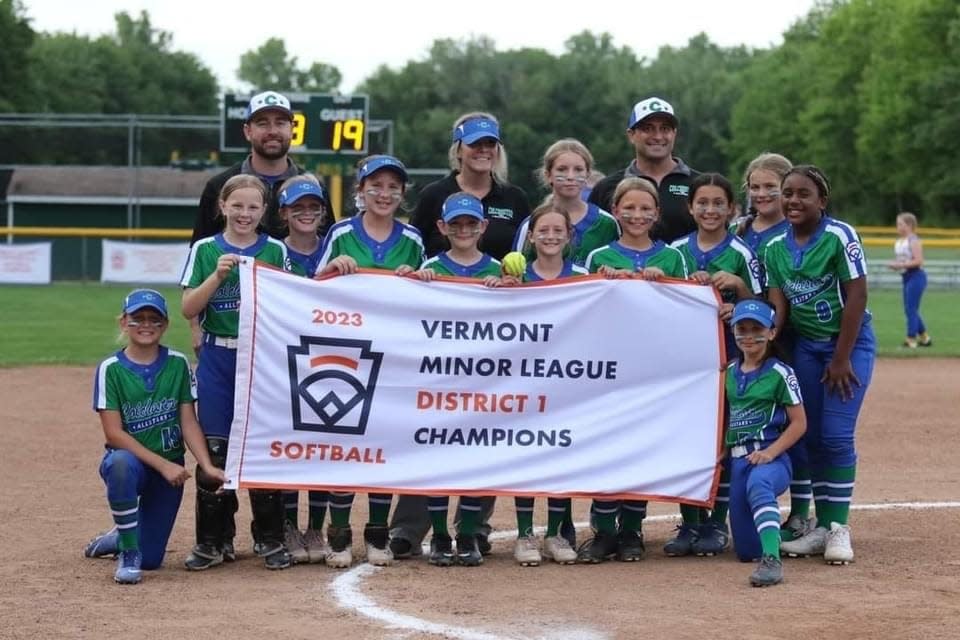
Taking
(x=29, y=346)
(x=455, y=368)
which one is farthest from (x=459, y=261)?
(x=29, y=346)

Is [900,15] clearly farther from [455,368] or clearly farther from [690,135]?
[455,368]

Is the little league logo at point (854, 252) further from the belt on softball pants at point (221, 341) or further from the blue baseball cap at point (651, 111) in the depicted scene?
the belt on softball pants at point (221, 341)

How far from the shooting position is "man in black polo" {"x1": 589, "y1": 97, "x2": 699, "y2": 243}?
7.99 metres

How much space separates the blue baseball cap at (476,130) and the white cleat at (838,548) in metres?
2.59

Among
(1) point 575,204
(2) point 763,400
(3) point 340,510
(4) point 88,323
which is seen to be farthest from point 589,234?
(4) point 88,323

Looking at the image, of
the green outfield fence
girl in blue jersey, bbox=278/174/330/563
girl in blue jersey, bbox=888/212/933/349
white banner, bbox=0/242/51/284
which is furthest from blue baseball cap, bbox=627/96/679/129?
white banner, bbox=0/242/51/284

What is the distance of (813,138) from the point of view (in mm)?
75750

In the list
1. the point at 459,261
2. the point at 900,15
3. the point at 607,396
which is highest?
the point at 900,15

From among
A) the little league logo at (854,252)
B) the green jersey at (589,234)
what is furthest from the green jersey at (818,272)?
the green jersey at (589,234)

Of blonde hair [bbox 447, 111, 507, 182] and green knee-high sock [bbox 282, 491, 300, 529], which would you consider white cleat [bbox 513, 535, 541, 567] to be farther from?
blonde hair [bbox 447, 111, 507, 182]

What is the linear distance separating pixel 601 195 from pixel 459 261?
1119mm

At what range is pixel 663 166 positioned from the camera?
8.11 m

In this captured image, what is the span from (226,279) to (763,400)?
105 inches

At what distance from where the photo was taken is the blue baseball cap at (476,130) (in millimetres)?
7586
